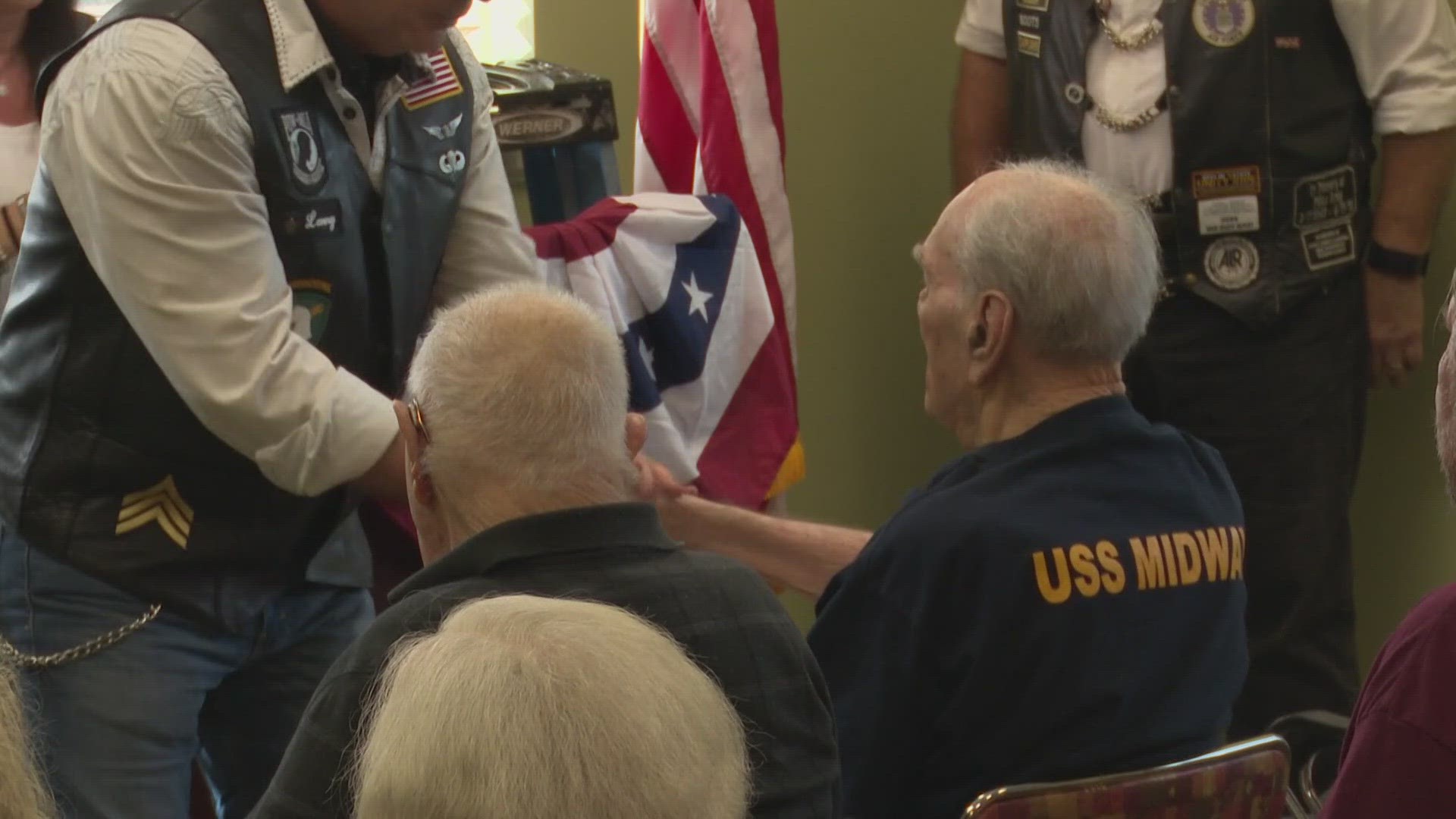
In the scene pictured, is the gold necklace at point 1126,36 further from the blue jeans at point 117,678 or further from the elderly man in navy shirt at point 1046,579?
the blue jeans at point 117,678

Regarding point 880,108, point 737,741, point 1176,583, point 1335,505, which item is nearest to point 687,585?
point 737,741

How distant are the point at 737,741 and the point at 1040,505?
69 centimetres

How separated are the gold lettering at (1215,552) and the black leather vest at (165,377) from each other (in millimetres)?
951

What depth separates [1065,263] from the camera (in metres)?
1.94

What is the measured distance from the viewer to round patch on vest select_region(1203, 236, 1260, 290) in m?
3.19

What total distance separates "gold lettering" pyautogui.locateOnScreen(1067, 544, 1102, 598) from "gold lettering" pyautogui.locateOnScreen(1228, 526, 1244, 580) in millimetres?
201

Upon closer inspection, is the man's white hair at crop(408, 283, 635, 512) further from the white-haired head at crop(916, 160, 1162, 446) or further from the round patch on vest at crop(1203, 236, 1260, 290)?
the round patch on vest at crop(1203, 236, 1260, 290)

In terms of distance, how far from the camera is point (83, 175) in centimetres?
178

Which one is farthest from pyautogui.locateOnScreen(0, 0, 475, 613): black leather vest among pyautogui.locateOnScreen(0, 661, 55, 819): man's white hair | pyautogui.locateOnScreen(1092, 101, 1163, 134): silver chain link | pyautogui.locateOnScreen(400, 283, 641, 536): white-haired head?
pyautogui.locateOnScreen(1092, 101, 1163, 134): silver chain link

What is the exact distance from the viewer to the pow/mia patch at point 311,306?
6.44ft

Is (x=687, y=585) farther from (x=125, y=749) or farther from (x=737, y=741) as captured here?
(x=125, y=749)

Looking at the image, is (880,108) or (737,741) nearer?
(737,741)

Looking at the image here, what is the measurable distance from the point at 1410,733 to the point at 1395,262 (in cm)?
206

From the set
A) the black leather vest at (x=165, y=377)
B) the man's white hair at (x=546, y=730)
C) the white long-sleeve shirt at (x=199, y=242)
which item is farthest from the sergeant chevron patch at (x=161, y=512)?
the man's white hair at (x=546, y=730)
